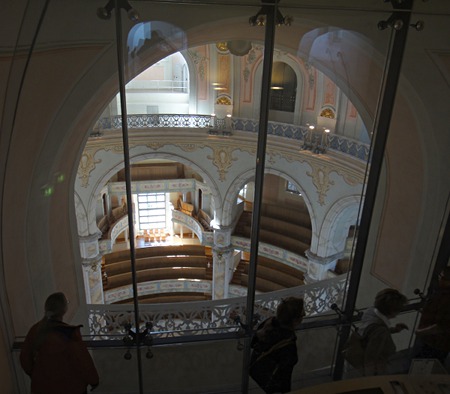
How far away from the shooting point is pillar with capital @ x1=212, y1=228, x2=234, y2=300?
481 inches

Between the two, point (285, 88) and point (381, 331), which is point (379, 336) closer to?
point (381, 331)

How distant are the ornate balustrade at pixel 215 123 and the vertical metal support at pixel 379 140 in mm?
4499

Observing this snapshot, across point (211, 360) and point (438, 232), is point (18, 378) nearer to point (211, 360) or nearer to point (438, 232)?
point (211, 360)

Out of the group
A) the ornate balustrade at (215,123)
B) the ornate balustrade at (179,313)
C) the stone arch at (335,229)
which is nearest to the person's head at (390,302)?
the ornate balustrade at (179,313)

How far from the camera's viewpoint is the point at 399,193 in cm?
448

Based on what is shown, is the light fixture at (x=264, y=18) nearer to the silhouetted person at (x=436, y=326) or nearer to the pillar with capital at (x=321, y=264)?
the silhouetted person at (x=436, y=326)

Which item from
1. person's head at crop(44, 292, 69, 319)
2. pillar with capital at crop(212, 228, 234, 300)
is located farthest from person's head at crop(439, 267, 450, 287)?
pillar with capital at crop(212, 228, 234, 300)

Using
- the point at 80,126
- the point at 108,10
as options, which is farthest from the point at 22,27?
the point at 80,126

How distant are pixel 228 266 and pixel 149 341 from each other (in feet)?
31.0

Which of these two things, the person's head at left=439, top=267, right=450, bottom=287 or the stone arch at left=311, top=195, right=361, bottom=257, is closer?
the person's head at left=439, top=267, right=450, bottom=287

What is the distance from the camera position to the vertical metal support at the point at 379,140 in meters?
3.05

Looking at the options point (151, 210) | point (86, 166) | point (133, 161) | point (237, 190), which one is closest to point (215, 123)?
point (237, 190)

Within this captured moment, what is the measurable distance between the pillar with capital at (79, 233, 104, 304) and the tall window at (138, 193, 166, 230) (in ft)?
10.8

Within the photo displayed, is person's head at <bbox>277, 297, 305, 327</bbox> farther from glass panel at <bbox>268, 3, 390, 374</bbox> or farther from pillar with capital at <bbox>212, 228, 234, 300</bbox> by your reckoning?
pillar with capital at <bbox>212, 228, 234, 300</bbox>
